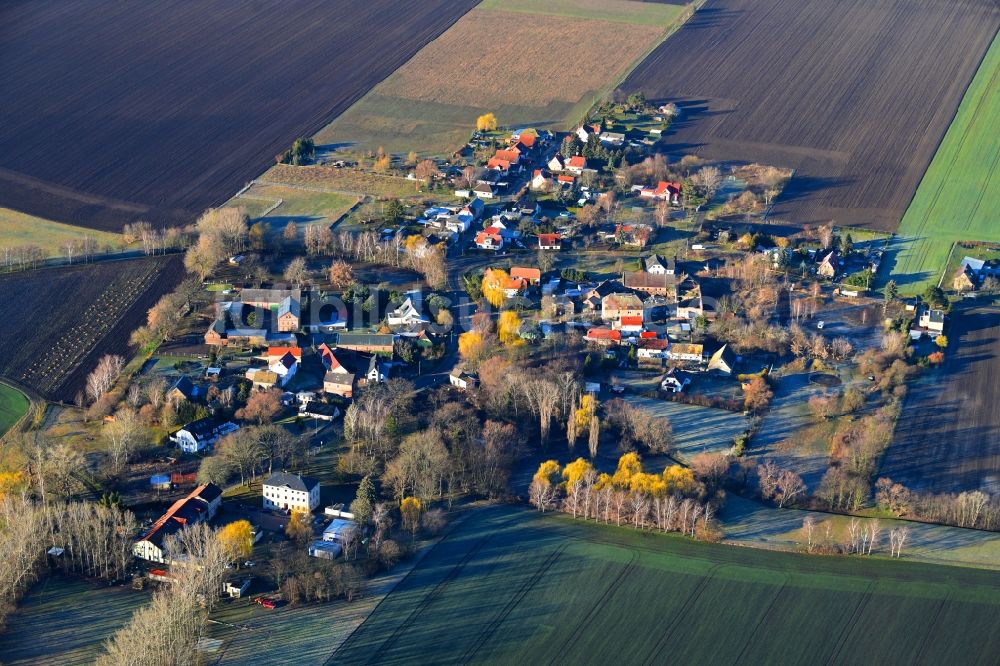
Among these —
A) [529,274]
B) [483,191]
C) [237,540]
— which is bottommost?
[237,540]

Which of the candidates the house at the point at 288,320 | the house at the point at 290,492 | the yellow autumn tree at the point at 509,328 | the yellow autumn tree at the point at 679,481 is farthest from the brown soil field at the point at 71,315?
the yellow autumn tree at the point at 679,481

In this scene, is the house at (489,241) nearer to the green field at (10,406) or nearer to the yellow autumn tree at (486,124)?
the yellow autumn tree at (486,124)

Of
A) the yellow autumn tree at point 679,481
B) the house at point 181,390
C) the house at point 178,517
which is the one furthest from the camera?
the house at point 181,390

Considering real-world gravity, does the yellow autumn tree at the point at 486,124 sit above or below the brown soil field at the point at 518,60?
below

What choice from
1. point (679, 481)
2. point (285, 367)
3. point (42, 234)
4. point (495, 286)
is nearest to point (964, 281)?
point (495, 286)

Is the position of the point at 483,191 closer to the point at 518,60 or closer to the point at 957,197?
the point at 518,60

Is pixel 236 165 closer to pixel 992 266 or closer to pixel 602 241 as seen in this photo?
pixel 602 241
